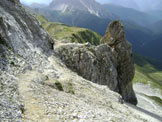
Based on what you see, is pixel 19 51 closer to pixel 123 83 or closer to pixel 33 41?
pixel 33 41

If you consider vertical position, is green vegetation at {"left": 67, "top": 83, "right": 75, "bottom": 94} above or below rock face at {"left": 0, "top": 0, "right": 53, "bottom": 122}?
below

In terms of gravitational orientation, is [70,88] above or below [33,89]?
below

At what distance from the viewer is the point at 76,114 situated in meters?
18.4

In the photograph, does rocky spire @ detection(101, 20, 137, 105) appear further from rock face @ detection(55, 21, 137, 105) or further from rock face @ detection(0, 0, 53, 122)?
rock face @ detection(0, 0, 53, 122)

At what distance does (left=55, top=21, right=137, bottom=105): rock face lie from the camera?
4747 cm

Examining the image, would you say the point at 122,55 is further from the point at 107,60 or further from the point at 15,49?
the point at 15,49

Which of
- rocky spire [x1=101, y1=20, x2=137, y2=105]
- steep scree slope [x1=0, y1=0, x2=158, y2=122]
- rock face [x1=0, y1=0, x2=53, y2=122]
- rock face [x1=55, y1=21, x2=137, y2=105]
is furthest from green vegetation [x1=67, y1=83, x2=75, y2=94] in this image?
rocky spire [x1=101, y1=20, x2=137, y2=105]

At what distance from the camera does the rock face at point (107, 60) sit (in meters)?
47.5

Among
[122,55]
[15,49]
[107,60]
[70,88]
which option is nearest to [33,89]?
[70,88]

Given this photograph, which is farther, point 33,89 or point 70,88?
point 70,88

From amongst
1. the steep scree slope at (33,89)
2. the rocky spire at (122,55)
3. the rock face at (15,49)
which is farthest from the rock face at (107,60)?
the steep scree slope at (33,89)

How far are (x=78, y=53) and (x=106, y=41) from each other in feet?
100

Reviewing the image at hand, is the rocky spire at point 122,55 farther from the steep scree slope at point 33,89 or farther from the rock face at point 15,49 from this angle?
the rock face at point 15,49

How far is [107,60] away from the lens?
59.9 meters
